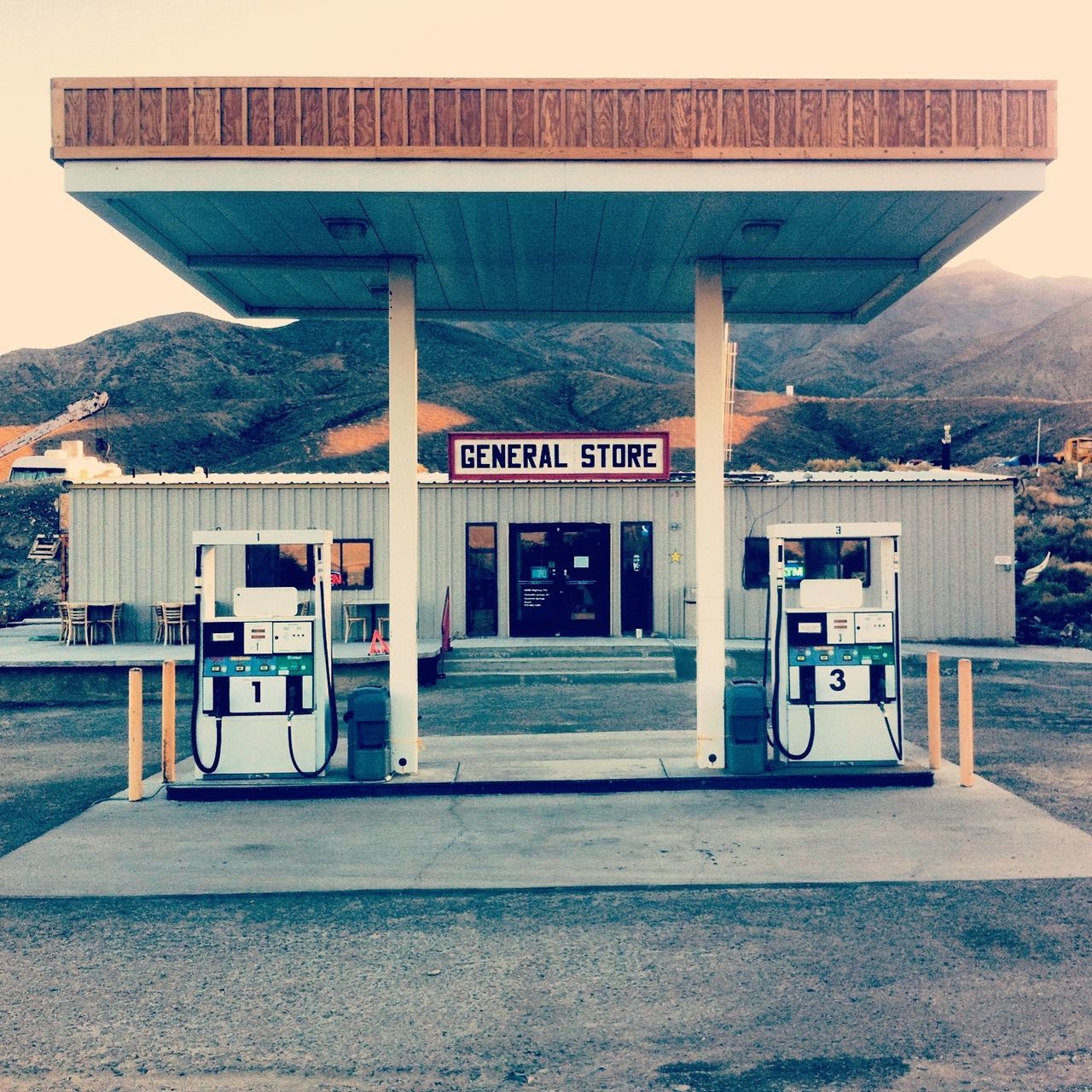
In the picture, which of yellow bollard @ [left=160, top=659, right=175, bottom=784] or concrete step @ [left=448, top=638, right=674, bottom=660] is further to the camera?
concrete step @ [left=448, top=638, right=674, bottom=660]

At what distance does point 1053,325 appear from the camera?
413ft

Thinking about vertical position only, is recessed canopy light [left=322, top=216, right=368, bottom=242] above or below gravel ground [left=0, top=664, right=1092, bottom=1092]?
above

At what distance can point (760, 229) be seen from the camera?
9.58 meters

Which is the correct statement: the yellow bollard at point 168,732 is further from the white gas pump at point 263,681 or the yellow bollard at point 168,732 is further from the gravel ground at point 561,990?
the gravel ground at point 561,990

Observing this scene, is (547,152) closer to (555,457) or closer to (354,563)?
(555,457)

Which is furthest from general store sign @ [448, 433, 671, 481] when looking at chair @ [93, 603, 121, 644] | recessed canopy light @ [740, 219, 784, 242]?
chair @ [93, 603, 121, 644]

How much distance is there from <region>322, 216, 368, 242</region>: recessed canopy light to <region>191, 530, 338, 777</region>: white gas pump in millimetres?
2731

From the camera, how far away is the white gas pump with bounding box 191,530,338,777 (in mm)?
9695

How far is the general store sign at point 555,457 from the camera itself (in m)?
11.1

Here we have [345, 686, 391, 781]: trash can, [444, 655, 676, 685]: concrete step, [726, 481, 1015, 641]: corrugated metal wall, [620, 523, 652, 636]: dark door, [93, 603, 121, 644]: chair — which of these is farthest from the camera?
[726, 481, 1015, 641]: corrugated metal wall

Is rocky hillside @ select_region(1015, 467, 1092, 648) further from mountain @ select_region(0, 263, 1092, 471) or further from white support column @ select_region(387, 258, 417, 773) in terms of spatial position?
mountain @ select_region(0, 263, 1092, 471)

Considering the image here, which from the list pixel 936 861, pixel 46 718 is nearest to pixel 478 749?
pixel 936 861

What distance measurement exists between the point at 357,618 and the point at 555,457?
10.6 metres

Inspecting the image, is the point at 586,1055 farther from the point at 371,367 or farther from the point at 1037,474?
the point at 371,367
